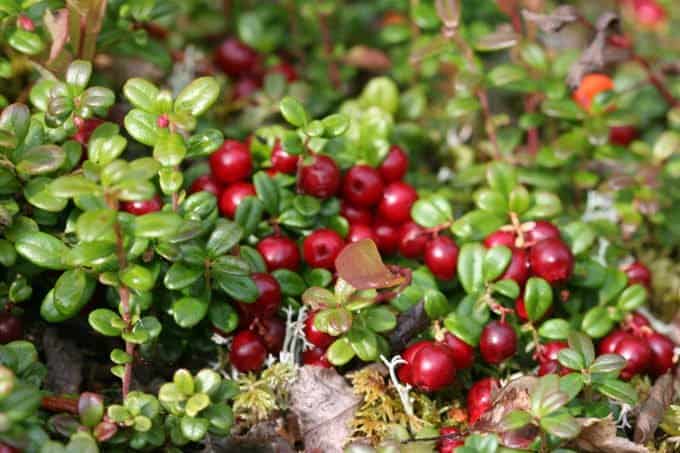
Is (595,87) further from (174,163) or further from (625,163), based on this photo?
(174,163)

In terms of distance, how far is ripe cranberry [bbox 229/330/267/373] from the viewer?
8.29 feet

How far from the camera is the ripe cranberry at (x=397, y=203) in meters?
2.88

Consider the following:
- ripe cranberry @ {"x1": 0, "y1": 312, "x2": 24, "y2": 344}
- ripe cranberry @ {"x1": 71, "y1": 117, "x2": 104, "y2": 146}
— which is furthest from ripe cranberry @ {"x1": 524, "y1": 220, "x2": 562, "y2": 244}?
ripe cranberry @ {"x1": 0, "y1": 312, "x2": 24, "y2": 344}

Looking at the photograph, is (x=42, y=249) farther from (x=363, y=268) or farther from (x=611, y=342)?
(x=611, y=342)

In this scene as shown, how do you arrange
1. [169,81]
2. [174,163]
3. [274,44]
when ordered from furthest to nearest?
[274,44]
[169,81]
[174,163]

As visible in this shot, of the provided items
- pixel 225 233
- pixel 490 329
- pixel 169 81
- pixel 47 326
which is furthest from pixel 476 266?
pixel 169 81

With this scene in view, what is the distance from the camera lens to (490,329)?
2.49 m

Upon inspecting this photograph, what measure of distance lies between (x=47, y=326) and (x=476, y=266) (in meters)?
1.34

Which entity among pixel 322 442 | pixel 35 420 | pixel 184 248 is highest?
pixel 184 248

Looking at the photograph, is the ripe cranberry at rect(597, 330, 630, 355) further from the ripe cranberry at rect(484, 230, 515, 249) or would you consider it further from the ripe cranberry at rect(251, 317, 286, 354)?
the ripe cranberry at rect(251, 317, 286, 354)

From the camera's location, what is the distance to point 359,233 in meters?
2.79

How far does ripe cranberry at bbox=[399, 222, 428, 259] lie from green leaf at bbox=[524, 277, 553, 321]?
0.40 m

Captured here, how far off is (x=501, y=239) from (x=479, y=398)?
0.55m

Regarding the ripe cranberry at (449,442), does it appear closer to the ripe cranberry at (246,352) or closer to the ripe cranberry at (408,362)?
the ripe cranberry at (408,362)
